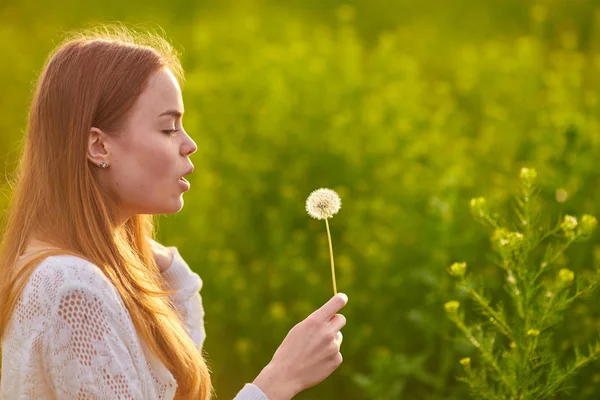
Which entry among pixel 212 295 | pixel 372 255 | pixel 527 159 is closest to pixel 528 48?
pixel 527 159

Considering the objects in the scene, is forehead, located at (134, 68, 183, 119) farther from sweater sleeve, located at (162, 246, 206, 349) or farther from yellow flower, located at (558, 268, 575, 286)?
yellow flower, located at (558, 268, 575, 286)

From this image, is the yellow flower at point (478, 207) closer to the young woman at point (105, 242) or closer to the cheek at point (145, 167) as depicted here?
the young woman at point (105, 242)

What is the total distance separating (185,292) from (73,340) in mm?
620

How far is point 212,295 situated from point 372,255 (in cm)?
89

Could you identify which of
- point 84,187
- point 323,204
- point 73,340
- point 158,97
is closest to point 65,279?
point 73,340

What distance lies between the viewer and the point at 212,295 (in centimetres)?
403

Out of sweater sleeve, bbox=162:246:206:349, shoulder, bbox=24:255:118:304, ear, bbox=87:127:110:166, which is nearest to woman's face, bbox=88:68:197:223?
ear, bbox=87:127:110:166

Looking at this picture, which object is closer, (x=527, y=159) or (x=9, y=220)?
(x=9, y=220)

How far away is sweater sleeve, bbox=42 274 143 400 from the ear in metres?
0.26

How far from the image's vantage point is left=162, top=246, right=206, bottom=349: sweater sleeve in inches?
80.2

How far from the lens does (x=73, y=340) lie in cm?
144

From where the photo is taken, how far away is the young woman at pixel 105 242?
1.46 meters

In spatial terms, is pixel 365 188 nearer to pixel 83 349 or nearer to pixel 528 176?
pixel 528 176

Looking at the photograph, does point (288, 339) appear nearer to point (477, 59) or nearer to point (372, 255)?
point (372, 255)
